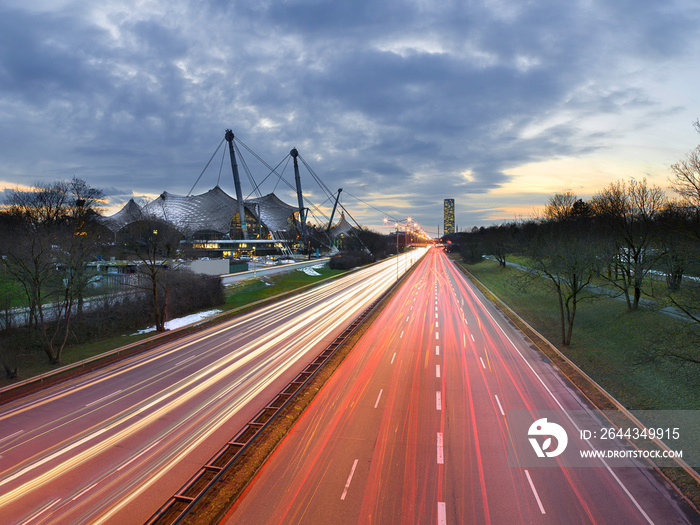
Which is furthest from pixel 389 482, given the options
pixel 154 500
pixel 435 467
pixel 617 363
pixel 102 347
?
pixel 102 347

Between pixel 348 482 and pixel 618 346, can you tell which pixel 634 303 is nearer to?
pixel 618 346

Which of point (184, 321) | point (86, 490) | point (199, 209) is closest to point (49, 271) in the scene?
point (184, 321)

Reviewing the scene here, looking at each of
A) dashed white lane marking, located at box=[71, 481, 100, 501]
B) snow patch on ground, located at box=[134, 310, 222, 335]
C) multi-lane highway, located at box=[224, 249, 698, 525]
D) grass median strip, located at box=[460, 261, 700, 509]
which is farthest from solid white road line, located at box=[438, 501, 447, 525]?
snow patch on ground, located at box=[134, 310, 222, 335]

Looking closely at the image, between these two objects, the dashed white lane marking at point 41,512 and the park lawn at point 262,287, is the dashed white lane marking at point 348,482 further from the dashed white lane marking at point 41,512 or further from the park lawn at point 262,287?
the park lawn at point 262,287

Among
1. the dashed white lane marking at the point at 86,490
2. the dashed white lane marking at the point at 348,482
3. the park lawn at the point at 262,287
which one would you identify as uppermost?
the park lawn at the point at 262,287

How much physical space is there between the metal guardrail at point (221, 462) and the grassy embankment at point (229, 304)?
14.5 m

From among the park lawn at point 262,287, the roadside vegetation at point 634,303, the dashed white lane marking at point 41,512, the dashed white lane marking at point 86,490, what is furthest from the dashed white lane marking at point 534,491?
the park lawn at point 262,287

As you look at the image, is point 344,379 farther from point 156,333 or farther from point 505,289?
point 505,289

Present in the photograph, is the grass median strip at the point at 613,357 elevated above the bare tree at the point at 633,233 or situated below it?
below

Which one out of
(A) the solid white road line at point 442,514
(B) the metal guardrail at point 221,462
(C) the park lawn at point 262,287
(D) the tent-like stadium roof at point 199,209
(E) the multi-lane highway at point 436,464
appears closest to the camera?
(A) the solid white road line at point 442,514

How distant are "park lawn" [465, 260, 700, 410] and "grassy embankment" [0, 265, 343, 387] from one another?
94.3ft

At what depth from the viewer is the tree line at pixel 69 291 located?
73.0 ft

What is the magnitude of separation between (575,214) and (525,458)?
59.1m

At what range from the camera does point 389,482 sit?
978 cm
